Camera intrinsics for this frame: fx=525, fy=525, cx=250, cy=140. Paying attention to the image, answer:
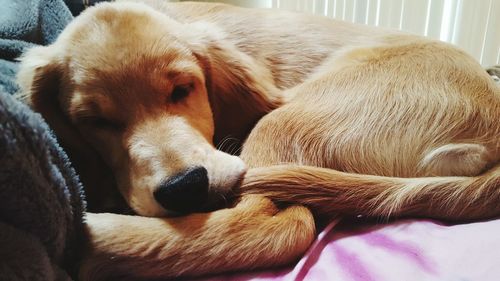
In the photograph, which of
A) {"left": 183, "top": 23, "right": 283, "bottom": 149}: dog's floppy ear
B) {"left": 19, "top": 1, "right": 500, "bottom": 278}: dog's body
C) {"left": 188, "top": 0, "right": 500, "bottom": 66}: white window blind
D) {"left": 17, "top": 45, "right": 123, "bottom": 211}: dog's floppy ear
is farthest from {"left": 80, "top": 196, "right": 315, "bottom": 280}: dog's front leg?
{"left": 188, "top": 0, "right": 500, "bottom": 66}: white window blind

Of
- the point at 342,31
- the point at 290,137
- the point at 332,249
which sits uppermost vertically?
the point at 342,31

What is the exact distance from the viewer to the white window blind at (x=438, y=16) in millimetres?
2377

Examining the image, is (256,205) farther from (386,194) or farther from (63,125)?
(63,125)

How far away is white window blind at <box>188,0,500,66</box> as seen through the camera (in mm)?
2377

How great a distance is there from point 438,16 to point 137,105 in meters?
1.84

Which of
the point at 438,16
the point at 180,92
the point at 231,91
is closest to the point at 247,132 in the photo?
the point at 231,91

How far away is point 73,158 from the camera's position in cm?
114

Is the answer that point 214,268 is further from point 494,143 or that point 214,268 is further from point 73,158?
point 494,143

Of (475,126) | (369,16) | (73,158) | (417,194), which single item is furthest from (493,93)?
(369,16)

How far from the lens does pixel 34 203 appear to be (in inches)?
28.8

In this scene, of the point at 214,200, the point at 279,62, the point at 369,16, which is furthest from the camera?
the point at 369,16

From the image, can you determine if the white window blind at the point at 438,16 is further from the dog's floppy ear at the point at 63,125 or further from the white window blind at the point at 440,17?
the dog's floppy ear at the point at 63,125

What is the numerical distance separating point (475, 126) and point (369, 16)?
1515mm

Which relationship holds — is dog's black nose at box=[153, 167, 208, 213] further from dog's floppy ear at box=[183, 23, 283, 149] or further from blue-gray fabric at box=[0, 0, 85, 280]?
dog's floppy ear at box=[183, 23, 283, 149]
